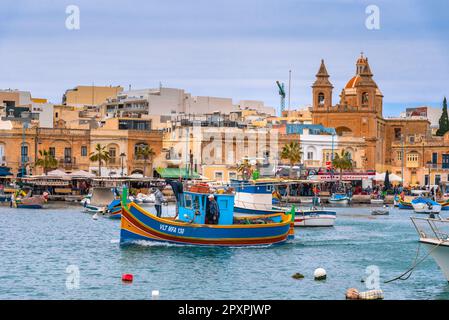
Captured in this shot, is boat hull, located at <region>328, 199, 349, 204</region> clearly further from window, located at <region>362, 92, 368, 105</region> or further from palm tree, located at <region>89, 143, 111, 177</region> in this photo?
window, located at <region>362, 92, 368, 105</region>

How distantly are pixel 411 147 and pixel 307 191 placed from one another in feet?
68.9

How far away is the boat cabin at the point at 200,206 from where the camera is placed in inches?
1684

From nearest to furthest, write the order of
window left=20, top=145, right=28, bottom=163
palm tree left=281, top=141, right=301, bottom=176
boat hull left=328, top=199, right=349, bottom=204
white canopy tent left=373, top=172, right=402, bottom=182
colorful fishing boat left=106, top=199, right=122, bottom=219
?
colorful fishing boat left=106, top=199, right=122, bottom=219 < boat hull left=328, top=199, right=349, bottom=204 < palm tree left=281, top=141, right=301, bottom=176 < window left=20, top=145, right=28, bottom=163 < white canopy tent left=373, top=172, right=402, bottom=182

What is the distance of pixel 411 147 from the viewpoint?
379 feet

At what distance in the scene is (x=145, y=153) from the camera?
99250mm

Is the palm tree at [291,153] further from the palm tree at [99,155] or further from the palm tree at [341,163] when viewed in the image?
the palm tree at [99,155]

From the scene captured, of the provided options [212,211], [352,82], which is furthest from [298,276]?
[352,82]

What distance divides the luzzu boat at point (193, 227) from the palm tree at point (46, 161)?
52704mm

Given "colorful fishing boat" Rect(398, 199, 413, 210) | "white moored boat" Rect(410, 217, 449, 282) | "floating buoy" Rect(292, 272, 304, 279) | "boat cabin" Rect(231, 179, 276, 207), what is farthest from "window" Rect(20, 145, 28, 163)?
"white moored boat" Rect(410, 217, 449, 282)

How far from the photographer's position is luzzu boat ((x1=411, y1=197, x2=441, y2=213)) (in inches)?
3049

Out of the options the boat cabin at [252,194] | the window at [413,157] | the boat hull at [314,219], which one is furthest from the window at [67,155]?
the boat cabin at [252,194]

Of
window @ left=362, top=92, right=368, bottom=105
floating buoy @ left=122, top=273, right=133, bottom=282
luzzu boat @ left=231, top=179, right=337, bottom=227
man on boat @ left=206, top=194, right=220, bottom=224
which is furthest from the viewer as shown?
window @ left=362, top=92, right=368, bottom=105

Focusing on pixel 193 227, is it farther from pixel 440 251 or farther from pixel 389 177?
pixel 389 177
